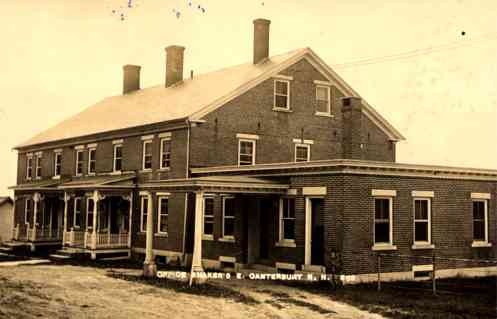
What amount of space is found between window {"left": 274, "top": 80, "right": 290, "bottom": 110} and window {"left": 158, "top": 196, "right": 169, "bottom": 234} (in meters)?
6.86

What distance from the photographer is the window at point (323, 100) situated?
31.8 meters

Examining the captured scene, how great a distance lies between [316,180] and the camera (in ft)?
71.5

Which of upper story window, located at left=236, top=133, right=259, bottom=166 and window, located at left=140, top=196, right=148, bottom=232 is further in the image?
window, located at left=140, top=196, right=148, bottom=232

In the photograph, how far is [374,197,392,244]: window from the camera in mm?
21734

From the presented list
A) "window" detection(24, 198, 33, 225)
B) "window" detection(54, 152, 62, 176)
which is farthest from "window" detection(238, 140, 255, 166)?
"window" detection(24, 198, 33, 225)

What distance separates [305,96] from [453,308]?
55.6 feet

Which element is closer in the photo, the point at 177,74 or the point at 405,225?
the point at 405,225

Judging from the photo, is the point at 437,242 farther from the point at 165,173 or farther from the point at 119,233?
the point at 119,233

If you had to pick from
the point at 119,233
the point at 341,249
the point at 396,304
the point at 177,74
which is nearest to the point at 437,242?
the point at 341,249

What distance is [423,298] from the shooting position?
17.8 m

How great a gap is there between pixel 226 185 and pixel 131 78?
23196 mm

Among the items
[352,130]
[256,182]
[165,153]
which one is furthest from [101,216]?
[352,130]

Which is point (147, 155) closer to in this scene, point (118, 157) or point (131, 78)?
point (118, 157)

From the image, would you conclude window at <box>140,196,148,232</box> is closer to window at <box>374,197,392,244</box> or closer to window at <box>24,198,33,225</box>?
window at <box>374,197,392,244</box>
